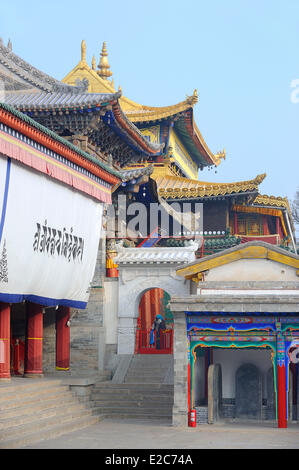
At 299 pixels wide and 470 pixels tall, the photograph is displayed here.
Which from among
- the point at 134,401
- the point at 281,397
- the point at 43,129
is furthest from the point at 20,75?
the point at 281,397

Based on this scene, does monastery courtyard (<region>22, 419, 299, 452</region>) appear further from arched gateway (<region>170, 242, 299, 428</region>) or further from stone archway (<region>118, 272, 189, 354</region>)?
stone archway (<region>118, 272, 189, 354</region>)

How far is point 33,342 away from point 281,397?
22.3ft

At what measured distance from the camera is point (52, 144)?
19.8m

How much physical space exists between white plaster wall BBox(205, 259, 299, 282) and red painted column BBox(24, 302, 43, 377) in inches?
181

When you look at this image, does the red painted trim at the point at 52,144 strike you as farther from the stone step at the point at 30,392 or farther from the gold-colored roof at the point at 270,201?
the gold-colored roof at the point at 270,201

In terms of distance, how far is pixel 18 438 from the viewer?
15062 mm

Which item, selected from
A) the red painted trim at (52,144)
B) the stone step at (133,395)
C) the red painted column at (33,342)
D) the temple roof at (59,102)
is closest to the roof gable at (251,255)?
the stone step at (133,395)

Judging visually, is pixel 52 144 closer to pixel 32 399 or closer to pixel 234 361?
pixel 32 399

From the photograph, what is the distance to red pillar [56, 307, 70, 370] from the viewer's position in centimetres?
2342

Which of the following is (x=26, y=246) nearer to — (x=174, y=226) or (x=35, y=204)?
(x=35, y=204)

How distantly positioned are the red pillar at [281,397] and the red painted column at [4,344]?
20.5ft

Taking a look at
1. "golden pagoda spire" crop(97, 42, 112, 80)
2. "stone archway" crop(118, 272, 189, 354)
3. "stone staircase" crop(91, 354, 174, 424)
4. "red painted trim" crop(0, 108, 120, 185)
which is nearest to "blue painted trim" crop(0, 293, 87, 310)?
"stone archway" crop(118, 272, 189, 354)
